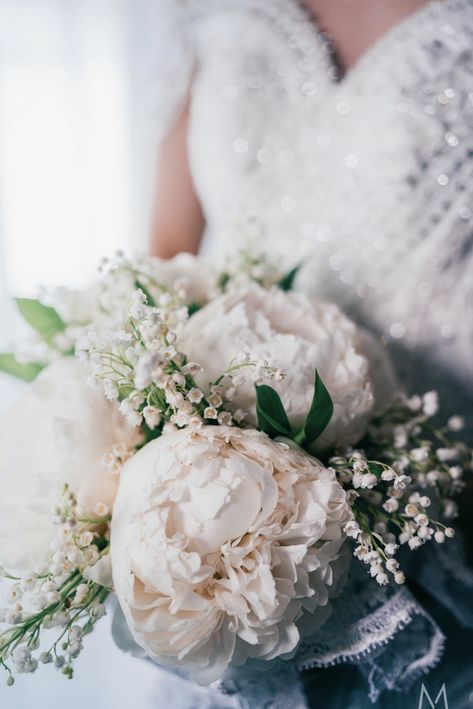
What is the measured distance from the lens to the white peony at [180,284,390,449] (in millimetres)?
519

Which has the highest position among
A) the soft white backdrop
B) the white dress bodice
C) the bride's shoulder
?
the bride's shoulder

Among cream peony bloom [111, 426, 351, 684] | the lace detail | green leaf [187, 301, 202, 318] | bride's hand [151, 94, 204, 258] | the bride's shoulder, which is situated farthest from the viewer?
bride's hand [151, 94, 204, 258]

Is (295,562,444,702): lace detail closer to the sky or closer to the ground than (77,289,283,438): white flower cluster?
closer to the ground

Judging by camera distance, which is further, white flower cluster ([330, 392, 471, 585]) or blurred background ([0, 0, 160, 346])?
blurred background ([0, 0, 160, 346])

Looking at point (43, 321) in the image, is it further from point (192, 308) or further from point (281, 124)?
point (281, 124)

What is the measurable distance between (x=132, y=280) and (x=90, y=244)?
184 centimetres

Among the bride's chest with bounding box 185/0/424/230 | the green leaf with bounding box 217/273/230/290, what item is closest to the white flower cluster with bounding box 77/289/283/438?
the green leaf with bounding box 217/273/230/290

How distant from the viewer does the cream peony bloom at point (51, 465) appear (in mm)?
496

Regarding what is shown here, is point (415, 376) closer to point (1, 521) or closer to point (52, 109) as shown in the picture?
point (1, 521)

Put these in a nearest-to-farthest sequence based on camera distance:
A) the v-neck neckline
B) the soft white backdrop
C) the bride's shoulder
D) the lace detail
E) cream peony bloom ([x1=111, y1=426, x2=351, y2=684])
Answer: cream peony bloom ([x1=111, y1=426, x2=351, y2=684]), the lace detail, the v-neck neckline, the bride's shoulder, the soft white backdrop

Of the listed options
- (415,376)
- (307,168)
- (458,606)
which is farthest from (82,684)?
(307,168)

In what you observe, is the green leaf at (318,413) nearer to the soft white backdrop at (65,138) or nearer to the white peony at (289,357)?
the white peony at (289,357)

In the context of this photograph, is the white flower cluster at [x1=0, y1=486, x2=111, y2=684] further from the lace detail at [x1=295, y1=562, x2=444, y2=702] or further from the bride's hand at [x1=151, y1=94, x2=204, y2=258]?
the bride's hand at [x1=151, y1=94, x2=204, y2=258]

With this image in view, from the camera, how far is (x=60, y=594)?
485mm
